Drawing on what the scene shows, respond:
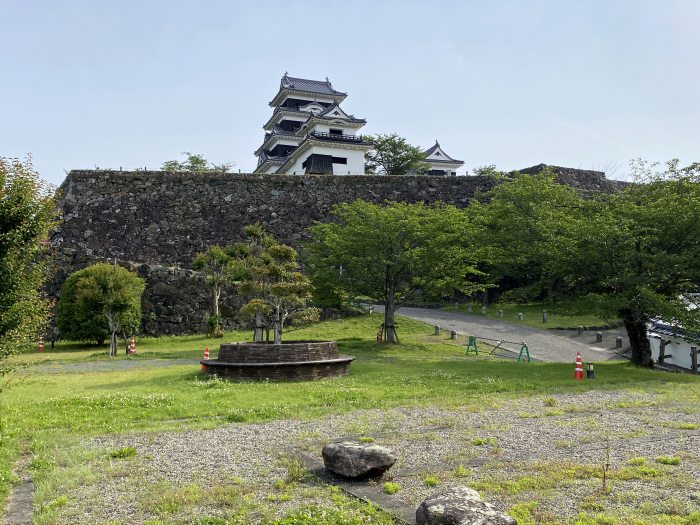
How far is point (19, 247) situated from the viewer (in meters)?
7.84

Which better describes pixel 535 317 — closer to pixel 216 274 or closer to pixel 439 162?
pixel 216 274

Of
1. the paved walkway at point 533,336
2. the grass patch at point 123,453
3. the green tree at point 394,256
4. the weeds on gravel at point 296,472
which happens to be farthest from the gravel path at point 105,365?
the paved walkway at point 533,336

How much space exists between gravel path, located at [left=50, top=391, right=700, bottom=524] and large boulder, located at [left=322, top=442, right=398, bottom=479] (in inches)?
10.7

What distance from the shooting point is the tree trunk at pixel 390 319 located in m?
21.4

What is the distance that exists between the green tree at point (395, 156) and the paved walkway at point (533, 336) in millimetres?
20027

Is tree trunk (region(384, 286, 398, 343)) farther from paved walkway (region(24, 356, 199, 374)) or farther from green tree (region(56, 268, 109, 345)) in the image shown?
green tree (region(56, 268, 109, 345))

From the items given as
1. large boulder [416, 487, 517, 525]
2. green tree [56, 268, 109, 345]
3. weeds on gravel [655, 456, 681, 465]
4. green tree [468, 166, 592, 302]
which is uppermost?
green tree [468, 166, 592, 302]

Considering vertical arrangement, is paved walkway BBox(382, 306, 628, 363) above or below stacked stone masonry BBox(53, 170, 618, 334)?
below

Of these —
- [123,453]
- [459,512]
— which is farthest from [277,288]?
[459,512]

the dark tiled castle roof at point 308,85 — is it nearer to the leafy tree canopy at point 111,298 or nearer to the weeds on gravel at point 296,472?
the leafy tree canopy at point 111,298

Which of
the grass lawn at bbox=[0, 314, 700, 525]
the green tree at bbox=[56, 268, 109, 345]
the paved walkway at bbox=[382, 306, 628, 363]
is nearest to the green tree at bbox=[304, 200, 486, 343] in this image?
the paved walkway at bbox=[382, 306, 628, 363]

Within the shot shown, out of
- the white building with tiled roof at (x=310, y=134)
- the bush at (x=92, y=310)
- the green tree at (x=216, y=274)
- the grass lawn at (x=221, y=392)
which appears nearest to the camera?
the grass lawn at (x=221, y=392)

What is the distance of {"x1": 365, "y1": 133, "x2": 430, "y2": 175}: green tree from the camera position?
4734 centimetres

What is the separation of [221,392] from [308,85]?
41.1 meters
